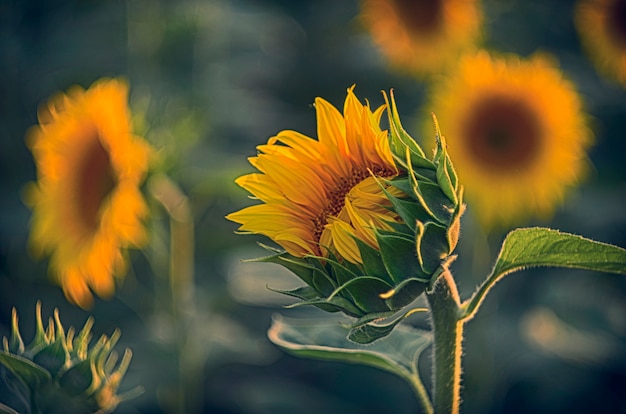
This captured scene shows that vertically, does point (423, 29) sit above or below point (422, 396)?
above

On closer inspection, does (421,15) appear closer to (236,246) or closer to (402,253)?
(236,246)

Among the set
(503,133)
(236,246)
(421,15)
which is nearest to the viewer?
(503,133)

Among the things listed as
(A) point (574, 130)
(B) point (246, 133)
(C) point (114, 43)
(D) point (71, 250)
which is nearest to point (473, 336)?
(A) point (574, 130)

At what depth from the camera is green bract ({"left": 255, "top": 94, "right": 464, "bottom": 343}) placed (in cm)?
67

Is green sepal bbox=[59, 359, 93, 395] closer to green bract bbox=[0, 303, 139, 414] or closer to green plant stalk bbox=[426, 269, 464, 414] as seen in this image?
green bract bbox=[0, 303, 139, 414]

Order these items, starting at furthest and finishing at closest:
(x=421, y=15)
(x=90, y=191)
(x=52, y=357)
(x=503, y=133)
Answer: (x=421, y=15)
(x=503, y=133)
(x=90, y=191)
(x=52, y=357)

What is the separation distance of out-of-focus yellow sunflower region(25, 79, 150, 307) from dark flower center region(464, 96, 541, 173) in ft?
2.49

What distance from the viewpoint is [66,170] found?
5.48ft

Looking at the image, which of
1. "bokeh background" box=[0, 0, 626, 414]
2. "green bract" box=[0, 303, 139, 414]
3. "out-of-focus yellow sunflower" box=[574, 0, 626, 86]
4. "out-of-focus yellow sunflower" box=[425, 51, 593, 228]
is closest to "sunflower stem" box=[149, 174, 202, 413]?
"bokeh background" box=[0, 0, 626, 414]

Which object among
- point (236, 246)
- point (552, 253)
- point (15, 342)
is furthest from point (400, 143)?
point (236, 246)

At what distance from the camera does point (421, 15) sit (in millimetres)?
2184

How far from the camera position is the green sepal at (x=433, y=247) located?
0.67 metres

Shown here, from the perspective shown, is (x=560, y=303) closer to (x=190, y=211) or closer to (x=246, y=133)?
(x=190, y=211)

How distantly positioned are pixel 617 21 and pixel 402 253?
1.66 meters
